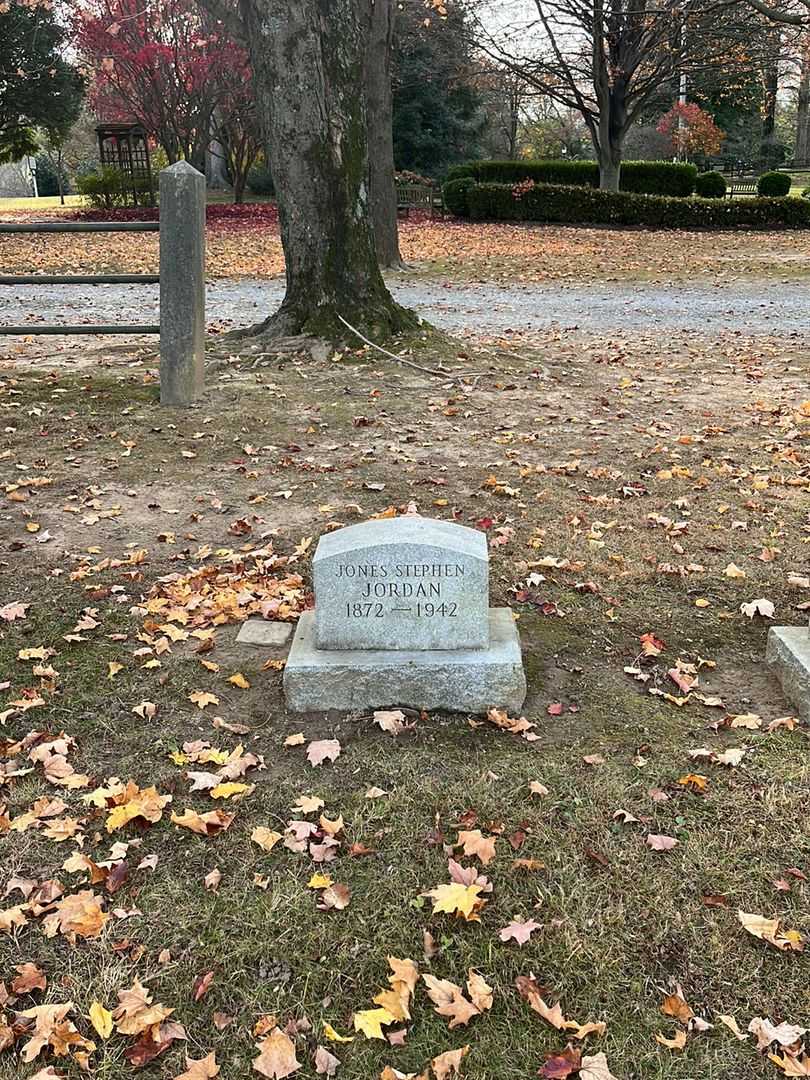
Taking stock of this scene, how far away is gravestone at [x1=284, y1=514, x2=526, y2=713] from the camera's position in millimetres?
3359

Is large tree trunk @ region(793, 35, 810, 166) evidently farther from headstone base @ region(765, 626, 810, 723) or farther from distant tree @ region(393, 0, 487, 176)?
headstone base @ region(765, 626, 810, 723)

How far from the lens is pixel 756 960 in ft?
7.66

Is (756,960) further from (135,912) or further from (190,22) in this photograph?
(190,22)

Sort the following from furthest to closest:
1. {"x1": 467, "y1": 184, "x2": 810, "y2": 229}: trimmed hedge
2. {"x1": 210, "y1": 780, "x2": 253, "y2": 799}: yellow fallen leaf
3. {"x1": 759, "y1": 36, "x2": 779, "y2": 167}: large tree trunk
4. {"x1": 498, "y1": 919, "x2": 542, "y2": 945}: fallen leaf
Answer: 1. {"x1": 759, "y1": 36, "x2": 779, "y2": 167}: large tree trunk
2. {"x1": 467, "y1": 184, "x2": 810, "y2": 229}: trimmed hedge
3. {"x1": 210, "y1": 780, "x2": 253, "y2": 799}: yellow fallen leaf
4. {"x1": 498, "y1": 919, "x2": 542, "y2": 945}: fallen leaf

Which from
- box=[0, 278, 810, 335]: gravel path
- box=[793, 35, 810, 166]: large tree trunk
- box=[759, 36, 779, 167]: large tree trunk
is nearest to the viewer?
box=[0, 278, 810, 335]: gravel path

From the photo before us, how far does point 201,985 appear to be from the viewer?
229 cm

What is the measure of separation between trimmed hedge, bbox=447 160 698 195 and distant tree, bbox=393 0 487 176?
2.69 metres

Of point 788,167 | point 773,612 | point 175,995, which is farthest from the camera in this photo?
point 788,167

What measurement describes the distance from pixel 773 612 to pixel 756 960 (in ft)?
6.66

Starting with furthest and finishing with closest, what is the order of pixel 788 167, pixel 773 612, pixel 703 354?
pixel 788 167
pixel 703 354
pixel 773 612

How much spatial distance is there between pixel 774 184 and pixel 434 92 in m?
11.4

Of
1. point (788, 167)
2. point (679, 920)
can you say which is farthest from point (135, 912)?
point (788, 167)

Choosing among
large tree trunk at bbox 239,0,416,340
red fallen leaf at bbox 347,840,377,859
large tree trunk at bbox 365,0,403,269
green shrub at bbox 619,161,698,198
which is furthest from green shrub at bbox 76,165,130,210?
red fallen leaf at bbox 347,840,377,859

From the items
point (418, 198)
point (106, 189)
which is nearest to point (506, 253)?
point (418, 198)
